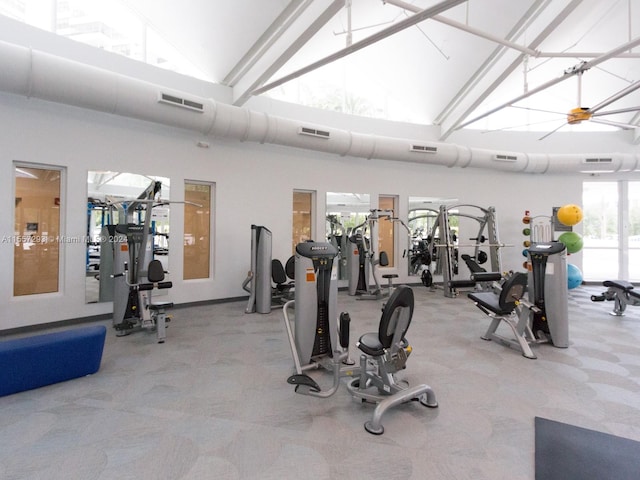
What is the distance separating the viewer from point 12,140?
4109 mm

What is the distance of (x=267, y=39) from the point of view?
5102 mm

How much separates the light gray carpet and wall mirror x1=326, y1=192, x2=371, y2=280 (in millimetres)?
3645

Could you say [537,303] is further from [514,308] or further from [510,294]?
[510,294]

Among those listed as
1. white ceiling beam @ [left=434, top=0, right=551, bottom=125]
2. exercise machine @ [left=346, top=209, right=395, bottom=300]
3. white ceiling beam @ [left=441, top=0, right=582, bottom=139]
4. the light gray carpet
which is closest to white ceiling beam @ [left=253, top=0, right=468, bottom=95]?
white ceiling beam @ [left=441, top=0, right=582, bottom=139]

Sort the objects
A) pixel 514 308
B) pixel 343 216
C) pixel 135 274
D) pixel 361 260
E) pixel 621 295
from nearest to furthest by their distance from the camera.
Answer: pixel 514 308 → pixel 135 274 → pixel 621 295 → pixel 361 260 → pixel 343 216

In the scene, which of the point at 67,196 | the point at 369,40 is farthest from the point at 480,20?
the point at 67,196

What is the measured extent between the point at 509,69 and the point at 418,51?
5.50 feet

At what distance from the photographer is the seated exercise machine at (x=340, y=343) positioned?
234 cm

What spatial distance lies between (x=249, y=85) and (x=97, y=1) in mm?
2326

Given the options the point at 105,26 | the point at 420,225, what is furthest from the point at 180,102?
the point at 420,225

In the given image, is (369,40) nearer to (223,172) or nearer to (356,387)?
(223,172)

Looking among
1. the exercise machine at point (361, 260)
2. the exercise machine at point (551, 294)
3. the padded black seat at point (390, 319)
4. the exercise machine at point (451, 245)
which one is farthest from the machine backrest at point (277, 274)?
the exercise machine at point (551, 294)

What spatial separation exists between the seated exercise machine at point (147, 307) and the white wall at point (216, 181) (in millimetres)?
898

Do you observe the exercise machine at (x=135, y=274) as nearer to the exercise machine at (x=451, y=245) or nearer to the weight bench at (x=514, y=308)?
the weight bench at (x=514, y=308)
